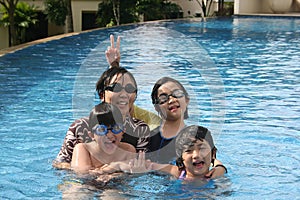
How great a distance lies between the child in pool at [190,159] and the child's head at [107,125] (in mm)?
180

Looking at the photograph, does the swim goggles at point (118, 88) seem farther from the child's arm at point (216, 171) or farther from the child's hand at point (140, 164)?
the child's arm at point (216, 171)

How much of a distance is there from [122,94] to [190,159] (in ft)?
2.14

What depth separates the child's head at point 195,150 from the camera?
4.24m

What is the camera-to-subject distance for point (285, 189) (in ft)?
15.1

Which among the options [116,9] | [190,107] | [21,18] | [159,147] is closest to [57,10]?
[21,18]

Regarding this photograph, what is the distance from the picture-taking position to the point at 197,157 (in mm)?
4230

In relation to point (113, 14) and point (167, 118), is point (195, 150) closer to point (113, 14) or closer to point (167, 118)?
point (167, 118)

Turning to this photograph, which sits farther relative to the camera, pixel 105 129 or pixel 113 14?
pixel 113 14

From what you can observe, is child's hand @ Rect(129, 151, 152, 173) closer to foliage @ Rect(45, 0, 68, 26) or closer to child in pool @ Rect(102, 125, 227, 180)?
child in pool @ Rect(102, 125, 227, 180)

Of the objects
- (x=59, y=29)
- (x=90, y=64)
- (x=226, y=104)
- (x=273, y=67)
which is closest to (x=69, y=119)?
(x=226, y=104)

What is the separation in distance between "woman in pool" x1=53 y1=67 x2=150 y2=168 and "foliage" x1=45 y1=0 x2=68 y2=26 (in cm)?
1795

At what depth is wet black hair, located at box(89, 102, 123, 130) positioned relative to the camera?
4.23 metres

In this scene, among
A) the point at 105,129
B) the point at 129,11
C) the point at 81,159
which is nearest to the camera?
the point at 105,129

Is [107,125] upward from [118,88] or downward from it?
downward
